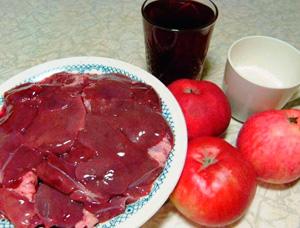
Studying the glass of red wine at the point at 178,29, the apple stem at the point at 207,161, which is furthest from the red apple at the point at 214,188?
the glass of red wine at the point at 178,29

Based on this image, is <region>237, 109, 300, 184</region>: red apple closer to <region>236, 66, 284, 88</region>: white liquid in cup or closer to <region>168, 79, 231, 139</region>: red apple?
<region>168, 79, 231, 139</region>: red apple

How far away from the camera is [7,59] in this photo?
3.46ft

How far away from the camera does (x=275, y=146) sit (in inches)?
28.5

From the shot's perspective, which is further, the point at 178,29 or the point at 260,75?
the point at 260,75

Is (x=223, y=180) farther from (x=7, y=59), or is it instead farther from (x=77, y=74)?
(x=7, y=59)

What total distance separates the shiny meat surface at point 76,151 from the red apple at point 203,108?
8 cm

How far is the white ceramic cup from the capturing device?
803mm

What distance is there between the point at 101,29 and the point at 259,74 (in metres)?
0.54

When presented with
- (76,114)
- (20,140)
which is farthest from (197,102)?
(20,140)

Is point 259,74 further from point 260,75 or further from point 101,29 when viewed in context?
point 101,29

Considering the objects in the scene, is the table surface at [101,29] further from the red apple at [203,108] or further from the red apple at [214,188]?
the red apple at [214,188]

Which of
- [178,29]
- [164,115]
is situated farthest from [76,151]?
[178,29]

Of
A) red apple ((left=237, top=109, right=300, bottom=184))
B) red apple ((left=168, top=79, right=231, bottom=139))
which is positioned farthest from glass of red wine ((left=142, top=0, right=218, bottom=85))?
red apple ((left=237, top=109, right=300, bottom=184))

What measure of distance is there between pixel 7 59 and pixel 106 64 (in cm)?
40
